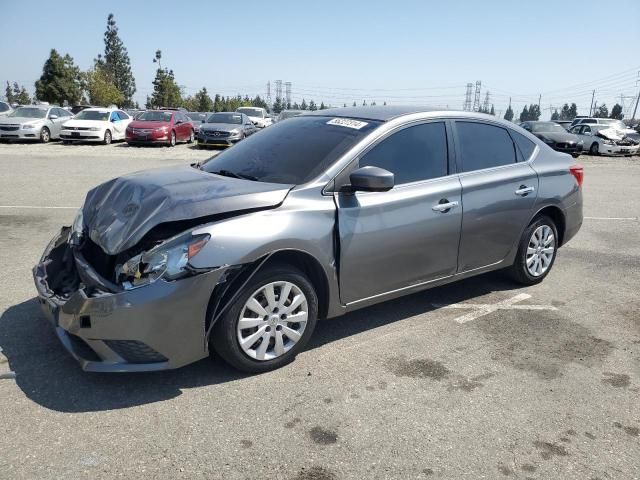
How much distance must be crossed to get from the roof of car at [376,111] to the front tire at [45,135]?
21057 mm

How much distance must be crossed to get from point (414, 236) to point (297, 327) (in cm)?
114

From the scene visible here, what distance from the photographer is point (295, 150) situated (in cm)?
413

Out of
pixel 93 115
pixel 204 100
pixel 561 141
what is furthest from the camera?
pixel 204 100

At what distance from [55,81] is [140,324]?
54131 mm

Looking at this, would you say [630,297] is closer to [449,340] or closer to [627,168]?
[449,340]

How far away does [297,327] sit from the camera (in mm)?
3604

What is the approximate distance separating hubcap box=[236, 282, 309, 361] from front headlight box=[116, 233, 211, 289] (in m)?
0.48

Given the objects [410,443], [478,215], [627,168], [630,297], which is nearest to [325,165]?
[478,215]

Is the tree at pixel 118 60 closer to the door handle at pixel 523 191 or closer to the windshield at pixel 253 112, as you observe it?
the windshield at pixel 253 112

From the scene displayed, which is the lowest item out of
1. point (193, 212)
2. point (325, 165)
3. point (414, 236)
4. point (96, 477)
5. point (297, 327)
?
point (96, 477)

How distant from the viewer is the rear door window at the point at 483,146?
4.55 metres

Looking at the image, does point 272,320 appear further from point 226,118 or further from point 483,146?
point 226,118

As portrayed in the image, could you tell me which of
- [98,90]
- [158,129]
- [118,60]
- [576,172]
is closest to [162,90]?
[98,90]

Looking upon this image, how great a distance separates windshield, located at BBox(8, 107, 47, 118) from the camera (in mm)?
22594
